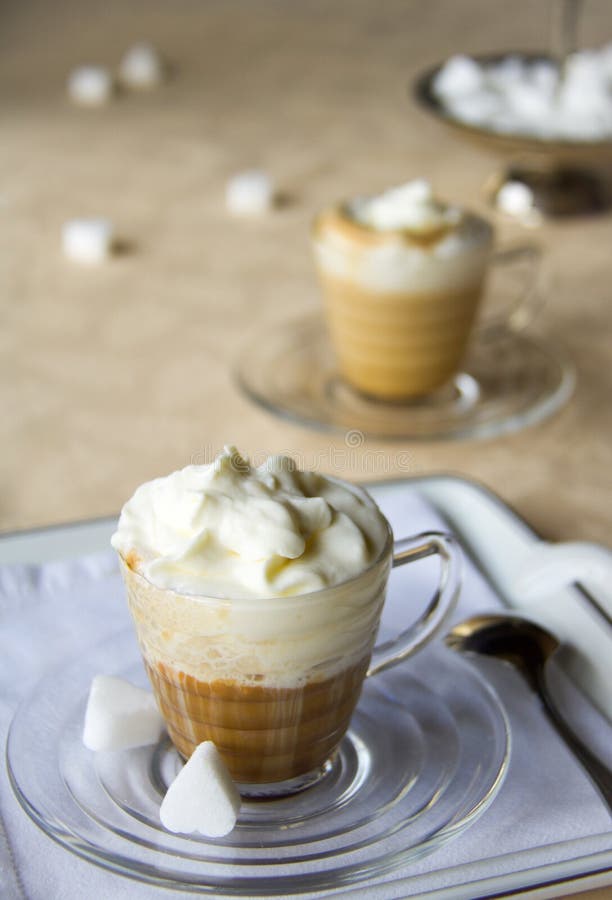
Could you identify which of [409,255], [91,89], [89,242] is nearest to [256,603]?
[409,255]

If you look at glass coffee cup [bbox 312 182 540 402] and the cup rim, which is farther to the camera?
glass coffee cup [bbox 312 182 540 402]

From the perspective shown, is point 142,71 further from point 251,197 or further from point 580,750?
point 580,750

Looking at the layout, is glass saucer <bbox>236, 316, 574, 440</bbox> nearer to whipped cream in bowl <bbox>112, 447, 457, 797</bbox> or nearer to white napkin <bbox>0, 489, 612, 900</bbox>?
white napkin <bbox>0, 489, 612, 900</bbox>

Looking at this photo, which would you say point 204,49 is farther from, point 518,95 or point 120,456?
point 120,456

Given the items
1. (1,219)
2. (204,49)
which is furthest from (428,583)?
(204,49)

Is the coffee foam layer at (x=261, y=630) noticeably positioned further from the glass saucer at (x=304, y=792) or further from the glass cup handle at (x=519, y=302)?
the glass cup handle at (x=519, y=302)

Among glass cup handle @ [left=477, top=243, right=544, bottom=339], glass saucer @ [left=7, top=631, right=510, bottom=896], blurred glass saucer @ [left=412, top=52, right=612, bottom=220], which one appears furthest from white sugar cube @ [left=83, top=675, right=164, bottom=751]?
Result: blurred glass saucer @ [left=412, top=52, right=612, bottom=220]
